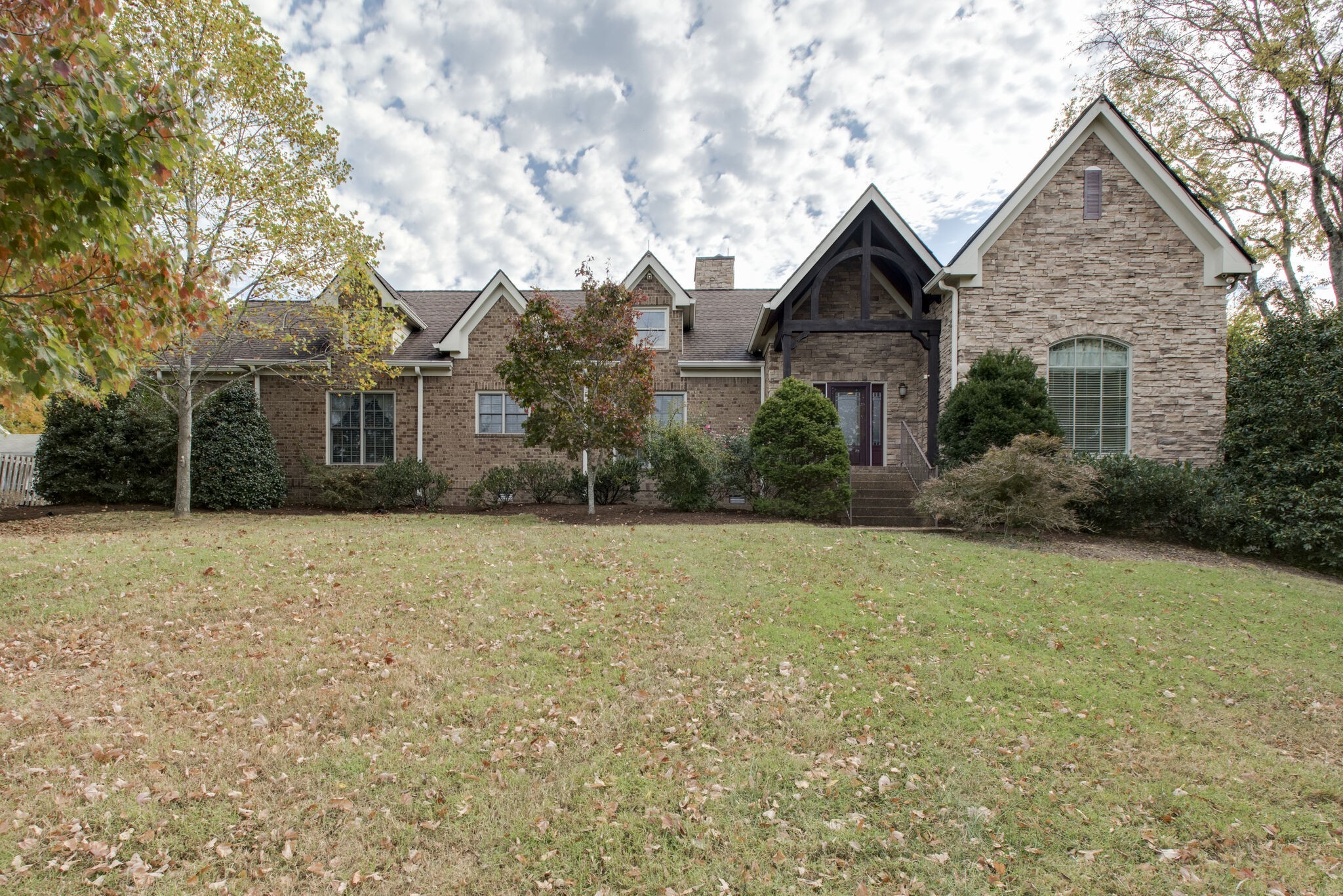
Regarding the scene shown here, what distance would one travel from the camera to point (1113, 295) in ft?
A: 42.8

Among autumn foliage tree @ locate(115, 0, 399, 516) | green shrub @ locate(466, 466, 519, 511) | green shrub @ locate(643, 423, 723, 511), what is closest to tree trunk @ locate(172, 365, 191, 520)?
autumn foliage tree @ locate(115, 0, 399, 516)

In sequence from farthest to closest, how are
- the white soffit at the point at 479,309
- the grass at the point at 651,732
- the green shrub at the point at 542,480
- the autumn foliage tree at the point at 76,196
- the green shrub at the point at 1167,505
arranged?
the white soffit at the point at 479,309 < the green shrub at the point at 542,480 < the green shrub at the point at 1167,505 < the autumn foliage tree at the point at 76,196 < the grass at the point at 651,732

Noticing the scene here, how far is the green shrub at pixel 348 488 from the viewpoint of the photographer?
46.5 ft

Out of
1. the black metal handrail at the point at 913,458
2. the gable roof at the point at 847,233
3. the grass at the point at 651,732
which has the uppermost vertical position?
the gable roof at the point at 847,233

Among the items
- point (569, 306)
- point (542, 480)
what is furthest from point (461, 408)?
point (569, 306)

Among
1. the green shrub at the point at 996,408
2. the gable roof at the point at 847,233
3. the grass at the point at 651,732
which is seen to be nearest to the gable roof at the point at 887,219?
the gable roof at the point at 847,233

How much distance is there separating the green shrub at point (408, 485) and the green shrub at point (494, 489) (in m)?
0.99

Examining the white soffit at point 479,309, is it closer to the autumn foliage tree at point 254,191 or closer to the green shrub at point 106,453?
the autumn foliage tree at point 254,191

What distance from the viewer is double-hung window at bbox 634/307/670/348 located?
16719mm

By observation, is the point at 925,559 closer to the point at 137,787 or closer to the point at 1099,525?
the point at 1099,525

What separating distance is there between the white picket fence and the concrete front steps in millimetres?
18916

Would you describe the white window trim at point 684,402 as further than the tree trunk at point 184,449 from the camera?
Yes

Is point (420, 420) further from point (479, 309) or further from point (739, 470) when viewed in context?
point (739, 470)

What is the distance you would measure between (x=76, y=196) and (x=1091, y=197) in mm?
15944
